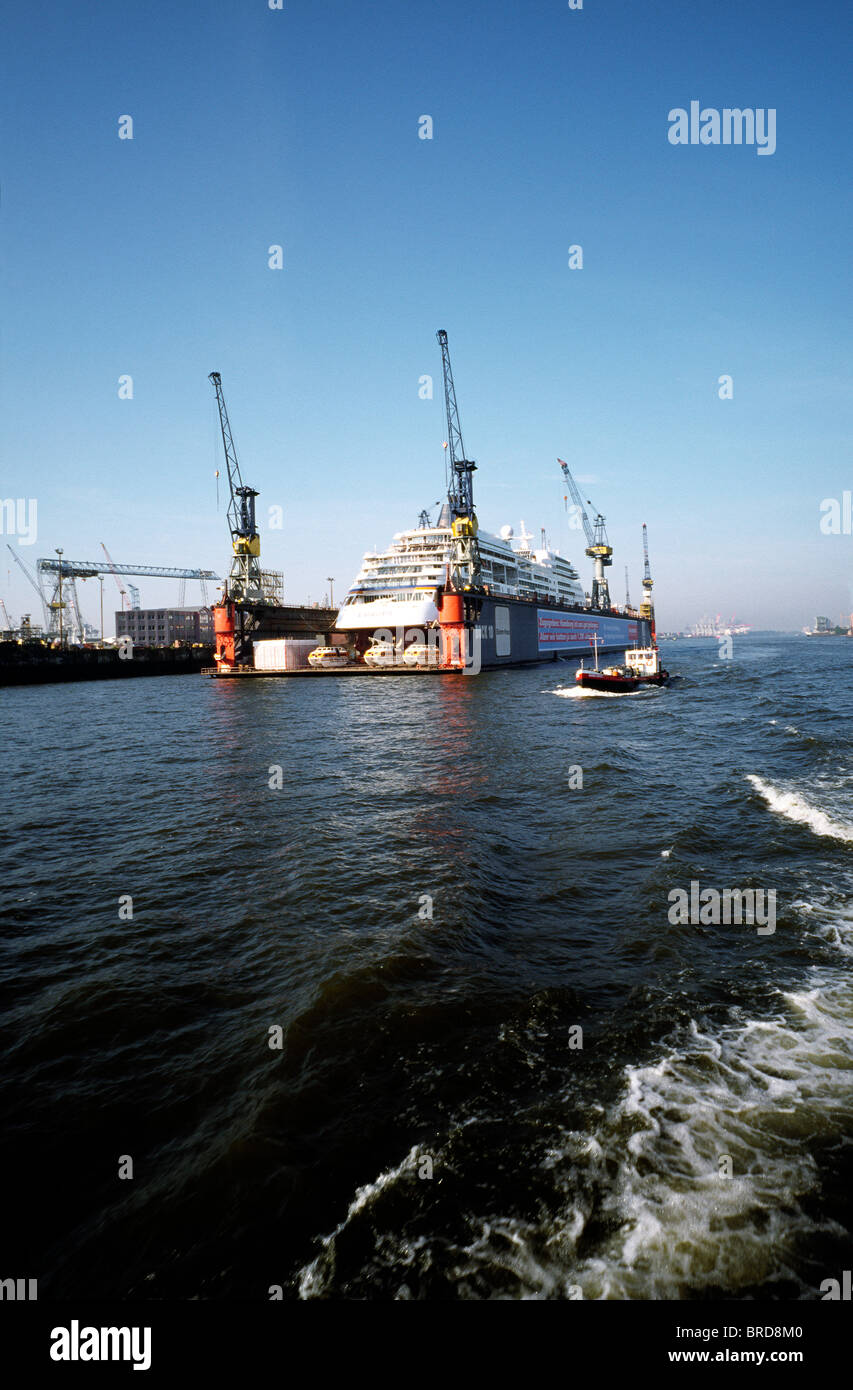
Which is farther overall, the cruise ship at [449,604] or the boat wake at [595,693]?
the cruise ship at [449,604]

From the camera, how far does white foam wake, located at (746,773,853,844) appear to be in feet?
56.6

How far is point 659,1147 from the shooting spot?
6734 mm

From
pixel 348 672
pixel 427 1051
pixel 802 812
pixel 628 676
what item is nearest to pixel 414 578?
pixel 348 672

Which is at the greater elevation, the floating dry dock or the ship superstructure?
the ship superstructure

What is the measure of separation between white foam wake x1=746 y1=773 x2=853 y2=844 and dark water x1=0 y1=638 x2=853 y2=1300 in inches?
6.5

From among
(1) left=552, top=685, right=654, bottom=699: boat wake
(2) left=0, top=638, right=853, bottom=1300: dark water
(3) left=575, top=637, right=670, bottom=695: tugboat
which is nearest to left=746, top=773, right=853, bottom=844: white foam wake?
(2) left=0, top=638, right=853, bottom=1300: dark water

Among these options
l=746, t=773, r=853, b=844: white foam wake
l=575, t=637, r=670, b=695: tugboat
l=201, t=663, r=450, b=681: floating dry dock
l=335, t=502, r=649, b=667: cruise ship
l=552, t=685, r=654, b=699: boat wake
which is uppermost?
l=335, t=502, r=649, b=667: cruise ship

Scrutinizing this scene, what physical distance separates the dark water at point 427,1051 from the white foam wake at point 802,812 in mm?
165

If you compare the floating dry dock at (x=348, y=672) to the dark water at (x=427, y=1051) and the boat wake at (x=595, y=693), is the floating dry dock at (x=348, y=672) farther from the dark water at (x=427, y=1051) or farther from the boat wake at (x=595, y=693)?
the dark water at (x=427, y=1051)

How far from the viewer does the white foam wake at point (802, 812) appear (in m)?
17.3

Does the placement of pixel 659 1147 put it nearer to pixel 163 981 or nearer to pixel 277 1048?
pixel 277 1048

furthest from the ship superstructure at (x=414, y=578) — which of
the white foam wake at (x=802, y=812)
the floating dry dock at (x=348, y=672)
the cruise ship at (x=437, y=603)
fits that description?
the white foam wake at (x=802, y=812)

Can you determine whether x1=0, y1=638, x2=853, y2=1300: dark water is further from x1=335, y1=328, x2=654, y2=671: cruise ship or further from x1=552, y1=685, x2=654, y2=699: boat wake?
x1=335, y1=328, x2=654, y2=671: cruise ship
